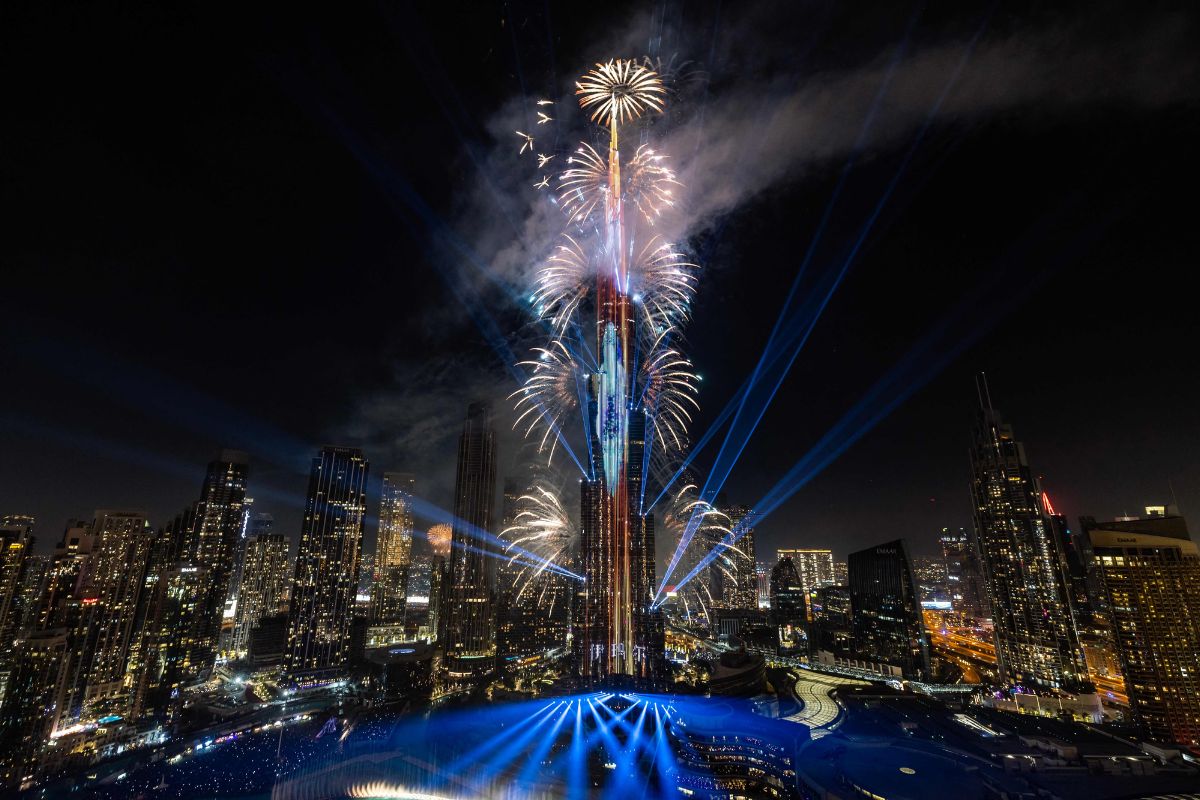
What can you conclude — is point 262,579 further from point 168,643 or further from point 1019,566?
point 1019,566

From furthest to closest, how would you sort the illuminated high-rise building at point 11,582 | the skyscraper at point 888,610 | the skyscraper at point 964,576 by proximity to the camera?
the skyscraper at point 964,576 → the skyscraper at point 888,610 → the illuminated high-rise building at point 11,582

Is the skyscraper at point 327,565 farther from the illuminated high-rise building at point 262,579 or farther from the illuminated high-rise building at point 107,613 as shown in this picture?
the illuminated high-rise building at point 262,579

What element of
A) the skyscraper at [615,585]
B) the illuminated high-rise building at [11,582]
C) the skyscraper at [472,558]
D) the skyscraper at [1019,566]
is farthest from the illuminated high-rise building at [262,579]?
the skyscraper at [1019,566]

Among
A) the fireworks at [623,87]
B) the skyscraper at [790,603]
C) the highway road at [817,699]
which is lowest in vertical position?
the highway road at [817,699]

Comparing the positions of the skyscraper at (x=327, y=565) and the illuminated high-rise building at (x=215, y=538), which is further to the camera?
the skyscraper at (x=327, y=565)

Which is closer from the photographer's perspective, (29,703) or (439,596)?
(29,703)

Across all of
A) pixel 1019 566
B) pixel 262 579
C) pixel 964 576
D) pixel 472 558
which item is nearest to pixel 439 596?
pixel 472 558

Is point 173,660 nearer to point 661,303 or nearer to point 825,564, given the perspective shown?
point 661,303

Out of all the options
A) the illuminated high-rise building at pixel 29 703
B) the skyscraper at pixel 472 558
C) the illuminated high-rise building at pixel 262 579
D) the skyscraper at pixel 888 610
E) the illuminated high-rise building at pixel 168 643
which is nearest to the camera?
the illuminated high-rise building at pixel 29 703
